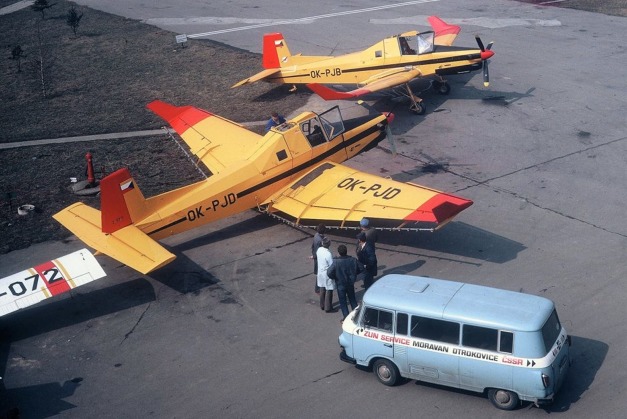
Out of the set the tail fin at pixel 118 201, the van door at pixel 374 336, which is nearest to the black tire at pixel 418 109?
the tail fin at pixel 118 201

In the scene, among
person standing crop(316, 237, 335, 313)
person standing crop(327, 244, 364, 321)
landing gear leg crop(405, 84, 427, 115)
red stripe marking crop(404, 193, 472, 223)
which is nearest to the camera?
person standing crop(327, 244, 364, 321)

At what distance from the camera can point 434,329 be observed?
445 inches

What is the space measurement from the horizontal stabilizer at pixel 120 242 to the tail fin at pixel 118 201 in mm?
176

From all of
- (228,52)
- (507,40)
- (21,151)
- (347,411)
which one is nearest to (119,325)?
(347,411)

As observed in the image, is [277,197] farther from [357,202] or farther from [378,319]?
[378,319]

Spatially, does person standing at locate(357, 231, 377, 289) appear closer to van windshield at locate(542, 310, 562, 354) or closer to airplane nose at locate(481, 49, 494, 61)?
van windshield at locate(542, 310, 562, 354)

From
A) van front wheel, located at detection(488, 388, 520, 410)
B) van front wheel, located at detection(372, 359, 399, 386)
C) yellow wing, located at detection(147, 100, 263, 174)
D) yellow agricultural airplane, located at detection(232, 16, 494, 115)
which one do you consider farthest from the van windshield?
yellow agricultural airplane, located at detection(232, 16, 494, 115)

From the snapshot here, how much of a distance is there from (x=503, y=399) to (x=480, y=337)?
1.02 m

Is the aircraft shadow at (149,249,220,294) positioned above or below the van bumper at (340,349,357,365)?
below

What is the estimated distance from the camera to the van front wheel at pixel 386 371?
11.8 metres

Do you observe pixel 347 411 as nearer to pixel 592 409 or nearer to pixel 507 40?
pixel 592 409

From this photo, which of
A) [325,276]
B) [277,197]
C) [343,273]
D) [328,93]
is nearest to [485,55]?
[328,93]

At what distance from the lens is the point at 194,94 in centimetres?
2855

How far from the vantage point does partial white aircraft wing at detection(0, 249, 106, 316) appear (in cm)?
1360
